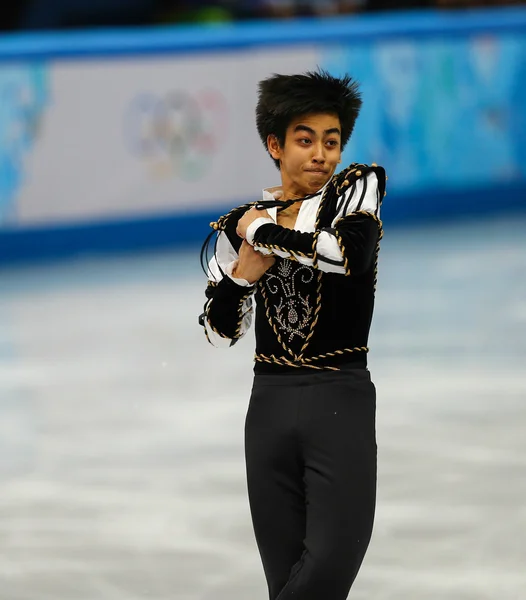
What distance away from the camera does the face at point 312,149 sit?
279cm

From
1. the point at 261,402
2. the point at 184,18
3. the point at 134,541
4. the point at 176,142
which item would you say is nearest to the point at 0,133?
the point at 176,142

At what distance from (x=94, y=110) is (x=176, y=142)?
678mm

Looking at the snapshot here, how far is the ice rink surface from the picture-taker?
4129 mm

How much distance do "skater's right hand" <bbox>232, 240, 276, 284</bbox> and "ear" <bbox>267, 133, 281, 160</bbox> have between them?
20 centimetres

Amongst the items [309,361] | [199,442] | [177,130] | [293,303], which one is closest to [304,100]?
[293,303]

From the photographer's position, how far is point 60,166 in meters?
9.96

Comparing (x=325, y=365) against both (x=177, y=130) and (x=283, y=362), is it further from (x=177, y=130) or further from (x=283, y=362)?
(x=177, y=130)

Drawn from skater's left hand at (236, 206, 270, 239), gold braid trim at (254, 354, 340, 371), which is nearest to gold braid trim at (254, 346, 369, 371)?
gold braid trim at (254, 354, 340, 371)

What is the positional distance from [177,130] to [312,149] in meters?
7.71

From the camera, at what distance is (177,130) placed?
10.4 meters

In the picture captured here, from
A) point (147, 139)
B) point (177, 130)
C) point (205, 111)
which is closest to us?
point (147, 139)

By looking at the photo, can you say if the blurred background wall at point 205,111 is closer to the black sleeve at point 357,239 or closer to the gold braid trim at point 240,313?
the gold braid trim at point 240,313

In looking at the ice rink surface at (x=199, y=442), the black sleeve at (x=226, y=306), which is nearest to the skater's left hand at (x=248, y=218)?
the black sleeve at (x=226, y=306)

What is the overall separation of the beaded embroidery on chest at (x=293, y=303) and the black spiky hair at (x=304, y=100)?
261mm
